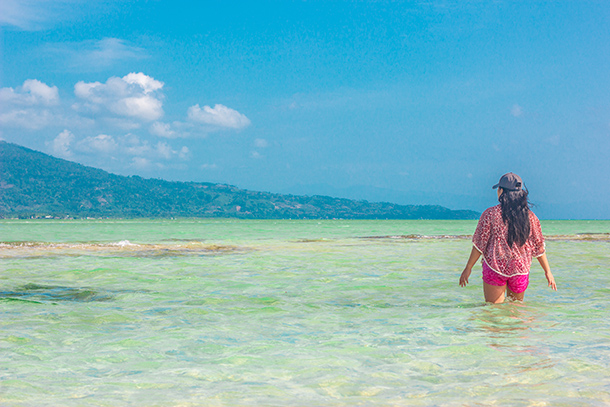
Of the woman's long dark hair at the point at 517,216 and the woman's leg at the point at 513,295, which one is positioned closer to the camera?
→ the woman's long dark hair at the point at 517,216

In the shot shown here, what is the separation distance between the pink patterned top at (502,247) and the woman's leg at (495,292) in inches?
13.0

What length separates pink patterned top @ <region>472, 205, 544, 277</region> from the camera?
341 inches

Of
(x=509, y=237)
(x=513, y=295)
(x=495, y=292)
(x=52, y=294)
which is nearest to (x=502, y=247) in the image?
(x=509, y=237)

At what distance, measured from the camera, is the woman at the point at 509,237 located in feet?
28.2

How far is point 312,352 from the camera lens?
7.18 metres

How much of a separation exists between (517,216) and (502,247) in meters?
0.56

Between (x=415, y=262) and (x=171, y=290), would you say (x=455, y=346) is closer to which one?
(x=171, y=290)

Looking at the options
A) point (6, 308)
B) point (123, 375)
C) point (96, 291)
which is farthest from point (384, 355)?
point (96, 291)

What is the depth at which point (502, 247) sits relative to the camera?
8703 mm

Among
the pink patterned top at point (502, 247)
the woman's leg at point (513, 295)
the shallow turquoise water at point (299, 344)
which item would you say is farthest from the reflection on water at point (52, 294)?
the woman's leg at point (513, 295)

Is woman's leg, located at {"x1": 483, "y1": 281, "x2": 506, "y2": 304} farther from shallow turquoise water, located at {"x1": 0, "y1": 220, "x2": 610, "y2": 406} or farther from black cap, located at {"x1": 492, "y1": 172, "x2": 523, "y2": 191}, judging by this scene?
black cap, located at {"x1": 492, "y1": 172, "x2": 523, "y2": 191}

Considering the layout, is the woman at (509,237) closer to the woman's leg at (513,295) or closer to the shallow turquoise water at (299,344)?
the woman's leg at (513,295)

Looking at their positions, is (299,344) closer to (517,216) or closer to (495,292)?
(495,292)

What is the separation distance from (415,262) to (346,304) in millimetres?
11723
